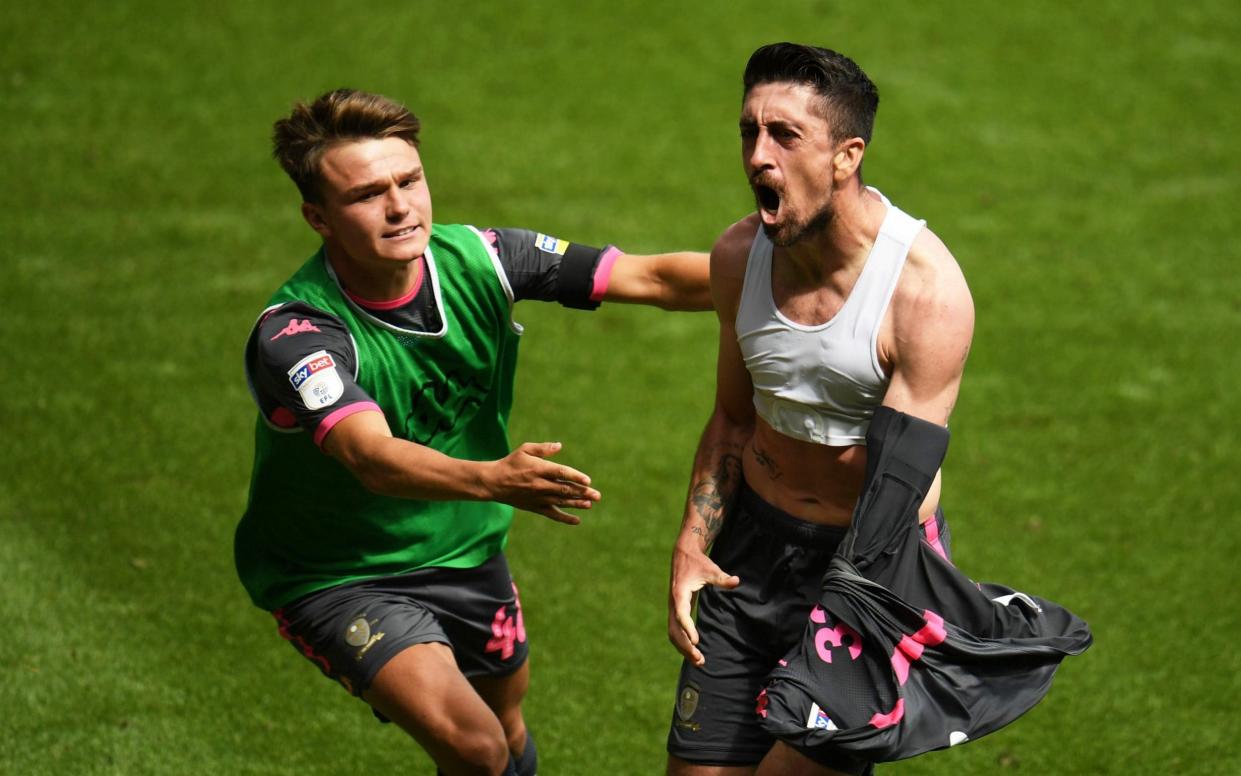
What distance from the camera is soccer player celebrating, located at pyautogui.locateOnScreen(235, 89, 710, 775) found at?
13.9 feet

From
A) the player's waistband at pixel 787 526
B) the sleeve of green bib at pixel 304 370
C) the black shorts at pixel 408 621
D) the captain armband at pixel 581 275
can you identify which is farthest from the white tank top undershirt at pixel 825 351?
the black shorts at pixel 408 621

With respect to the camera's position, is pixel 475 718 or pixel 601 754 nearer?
pixel 475 718

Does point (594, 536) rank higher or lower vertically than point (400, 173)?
lower

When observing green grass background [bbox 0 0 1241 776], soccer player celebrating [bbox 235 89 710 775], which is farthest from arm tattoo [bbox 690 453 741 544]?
green grass background [bbox 0 0 1241 776]

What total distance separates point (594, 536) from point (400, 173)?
3090 millimetres

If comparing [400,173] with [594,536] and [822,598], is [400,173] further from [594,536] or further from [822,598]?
[594,536]

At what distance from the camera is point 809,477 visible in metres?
4.19

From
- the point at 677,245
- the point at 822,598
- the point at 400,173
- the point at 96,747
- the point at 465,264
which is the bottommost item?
the point at 96,747

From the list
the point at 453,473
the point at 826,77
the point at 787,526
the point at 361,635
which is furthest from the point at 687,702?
the point at 826,77

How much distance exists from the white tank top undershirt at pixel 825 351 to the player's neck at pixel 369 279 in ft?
3.31

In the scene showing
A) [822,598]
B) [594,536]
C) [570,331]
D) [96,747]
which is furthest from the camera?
[570,331]

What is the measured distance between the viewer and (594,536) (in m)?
7.07

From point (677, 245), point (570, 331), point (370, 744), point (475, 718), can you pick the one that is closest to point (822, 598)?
point (475, 718)

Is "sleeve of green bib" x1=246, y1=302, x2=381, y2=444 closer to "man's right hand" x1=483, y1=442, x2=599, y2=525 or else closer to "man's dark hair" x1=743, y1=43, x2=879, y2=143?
"man's right hand" x1=483, y1=442, x2=599, y2=525
